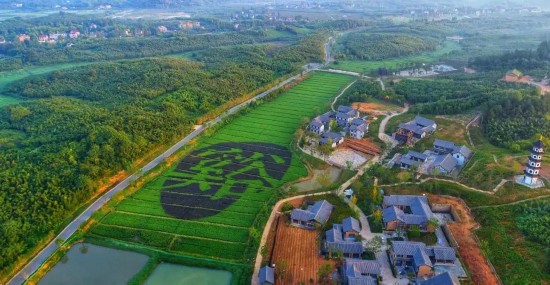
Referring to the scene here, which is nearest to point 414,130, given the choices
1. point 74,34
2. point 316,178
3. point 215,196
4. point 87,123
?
point 316,178

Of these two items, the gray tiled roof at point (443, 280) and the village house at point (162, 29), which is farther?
the village house at point (162, 29)

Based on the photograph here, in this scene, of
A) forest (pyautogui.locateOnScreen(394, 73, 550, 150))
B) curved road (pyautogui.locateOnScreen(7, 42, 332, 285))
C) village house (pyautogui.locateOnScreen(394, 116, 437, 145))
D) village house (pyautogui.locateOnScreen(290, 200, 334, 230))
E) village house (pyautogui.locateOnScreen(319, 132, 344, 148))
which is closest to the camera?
curved road (pyautogui.locateOnScreen(7, 42, 332, 285))

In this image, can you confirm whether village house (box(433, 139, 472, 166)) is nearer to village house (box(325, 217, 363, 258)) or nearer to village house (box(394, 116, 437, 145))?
village house (box(394, 116, 437, 145))

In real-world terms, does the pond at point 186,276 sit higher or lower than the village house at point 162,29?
lower

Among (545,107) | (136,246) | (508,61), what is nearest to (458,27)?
(508,61)

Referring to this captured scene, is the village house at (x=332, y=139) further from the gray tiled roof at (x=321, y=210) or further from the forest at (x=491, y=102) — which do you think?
the forest at (x=491, y=102)

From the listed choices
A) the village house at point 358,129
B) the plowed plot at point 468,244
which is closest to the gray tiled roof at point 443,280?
the plowed plot at point 468,244

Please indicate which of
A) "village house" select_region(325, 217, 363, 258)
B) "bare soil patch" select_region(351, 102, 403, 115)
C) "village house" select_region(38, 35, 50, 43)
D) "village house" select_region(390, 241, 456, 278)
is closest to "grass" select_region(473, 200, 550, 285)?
"village house" select_region(390, 241, 456, 278)
